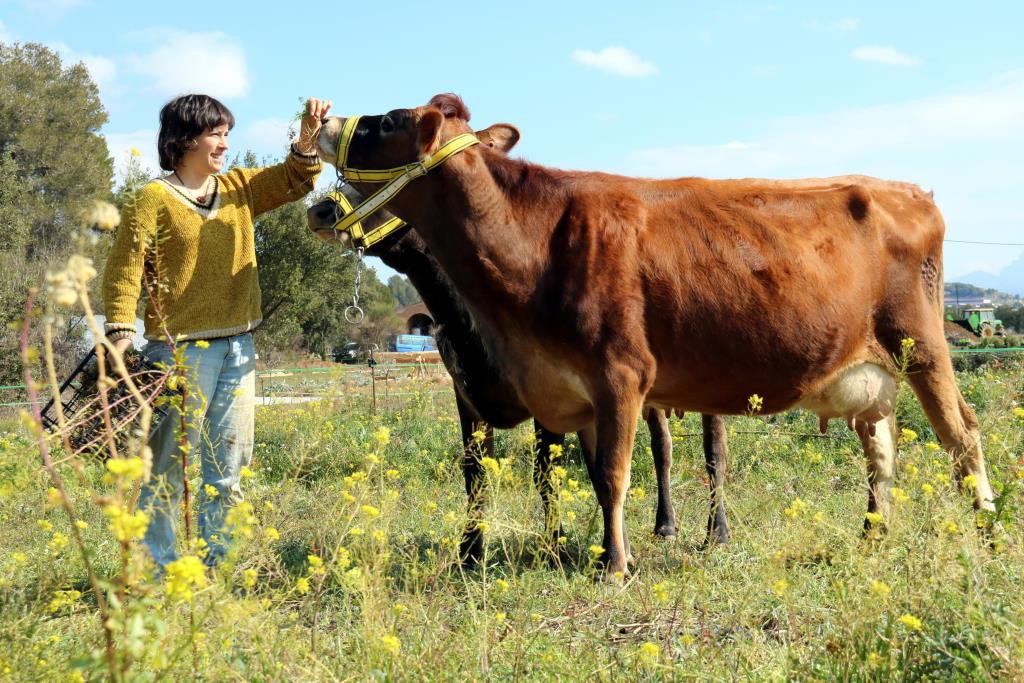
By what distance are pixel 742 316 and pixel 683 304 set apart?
336mm

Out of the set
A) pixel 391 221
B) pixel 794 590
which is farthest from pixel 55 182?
pixel 794 590

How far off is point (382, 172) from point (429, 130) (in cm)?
35

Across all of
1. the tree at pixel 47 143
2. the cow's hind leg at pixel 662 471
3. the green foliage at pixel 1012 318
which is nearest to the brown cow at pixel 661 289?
the cow's hind leg at pixel 662 471

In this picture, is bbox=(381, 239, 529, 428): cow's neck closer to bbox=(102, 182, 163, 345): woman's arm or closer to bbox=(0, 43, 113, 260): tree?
bbox=(102, 182, 163, 345): woman's arm

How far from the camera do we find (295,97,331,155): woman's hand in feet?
15.3

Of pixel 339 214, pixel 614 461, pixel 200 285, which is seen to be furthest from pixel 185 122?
pixel 614 461

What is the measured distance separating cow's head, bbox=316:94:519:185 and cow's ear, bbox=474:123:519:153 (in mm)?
534

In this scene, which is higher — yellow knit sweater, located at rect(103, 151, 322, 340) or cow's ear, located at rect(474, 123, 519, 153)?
cow's ear, located at rect(474, 123, 519, 153)

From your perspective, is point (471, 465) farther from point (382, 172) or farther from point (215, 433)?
point (382, 172)

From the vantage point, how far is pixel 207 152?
436 cm

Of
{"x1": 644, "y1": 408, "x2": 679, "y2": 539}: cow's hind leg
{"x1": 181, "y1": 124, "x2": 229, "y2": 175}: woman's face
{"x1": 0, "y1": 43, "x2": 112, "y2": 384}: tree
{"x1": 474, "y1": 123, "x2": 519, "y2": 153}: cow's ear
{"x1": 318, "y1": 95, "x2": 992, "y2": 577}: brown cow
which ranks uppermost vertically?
{"x1": 0, "y1": 43, "x2": 112, "y2": 384}: tree

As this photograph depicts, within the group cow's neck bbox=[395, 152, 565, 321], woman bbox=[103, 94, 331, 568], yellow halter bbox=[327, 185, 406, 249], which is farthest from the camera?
yellow halter bbox=[327, 185, 406, 249]

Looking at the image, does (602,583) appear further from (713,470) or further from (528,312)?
(713,470)

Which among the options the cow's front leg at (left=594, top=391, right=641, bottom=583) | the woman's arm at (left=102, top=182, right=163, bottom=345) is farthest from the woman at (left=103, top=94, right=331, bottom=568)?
the cow's front leg at (left=594, top=391, right=641, bottom=583)
